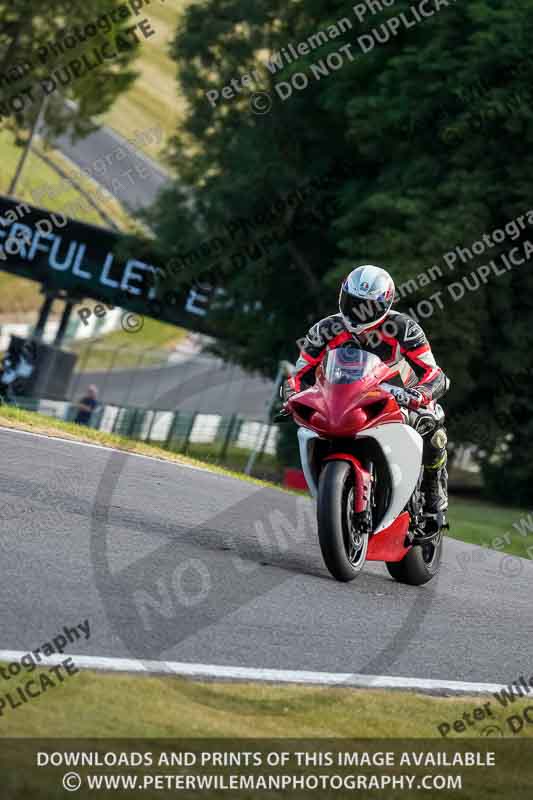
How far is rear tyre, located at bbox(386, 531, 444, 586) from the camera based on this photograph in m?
9.04

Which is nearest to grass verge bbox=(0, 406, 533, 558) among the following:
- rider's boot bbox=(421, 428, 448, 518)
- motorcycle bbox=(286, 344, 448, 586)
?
rider's boot bbox=(421, 428, 448, 518)

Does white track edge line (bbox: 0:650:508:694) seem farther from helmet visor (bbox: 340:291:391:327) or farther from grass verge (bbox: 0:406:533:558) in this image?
grass verge (bbox: 0:406:533:558)

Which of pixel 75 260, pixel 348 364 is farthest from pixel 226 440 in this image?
pixel 348 364

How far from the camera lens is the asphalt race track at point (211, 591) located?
6180mm

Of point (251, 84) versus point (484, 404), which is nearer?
point (484, 404)

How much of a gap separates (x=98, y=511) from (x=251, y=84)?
1054 inches

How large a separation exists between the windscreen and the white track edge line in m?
2.16

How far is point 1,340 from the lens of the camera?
44.7m

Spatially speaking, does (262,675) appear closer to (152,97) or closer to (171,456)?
(171,456)

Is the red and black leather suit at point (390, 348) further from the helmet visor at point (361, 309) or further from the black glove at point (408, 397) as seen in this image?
the helmet visor at point (361, 309)

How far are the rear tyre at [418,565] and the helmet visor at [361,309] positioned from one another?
173cm

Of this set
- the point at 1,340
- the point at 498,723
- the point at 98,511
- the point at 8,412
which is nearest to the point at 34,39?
the point at 1,340

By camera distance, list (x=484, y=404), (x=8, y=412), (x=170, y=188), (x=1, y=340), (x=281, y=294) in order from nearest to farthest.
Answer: (x=8, y=412) < (x=484, y=404) < (x=281, y=294) < (x=170, y=188) < (x=1, y=340)

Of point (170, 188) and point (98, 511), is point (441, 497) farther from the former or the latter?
point (170, 188)
